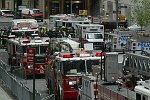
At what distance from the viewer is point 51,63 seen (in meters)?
23.9

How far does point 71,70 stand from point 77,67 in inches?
10.4

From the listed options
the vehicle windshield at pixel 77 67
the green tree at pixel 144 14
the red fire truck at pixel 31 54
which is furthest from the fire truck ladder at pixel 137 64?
the green tree at pixel 144 14

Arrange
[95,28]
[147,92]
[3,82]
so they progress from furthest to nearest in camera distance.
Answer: [95,28] → [3,82] → [147,92]

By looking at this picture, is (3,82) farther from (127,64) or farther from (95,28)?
(95,28)

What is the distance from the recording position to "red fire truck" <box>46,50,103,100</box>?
69.9ft

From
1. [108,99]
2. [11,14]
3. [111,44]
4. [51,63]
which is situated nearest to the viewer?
[108,99]

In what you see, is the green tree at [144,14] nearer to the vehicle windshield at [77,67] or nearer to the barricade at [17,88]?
the barricade at [17,88]

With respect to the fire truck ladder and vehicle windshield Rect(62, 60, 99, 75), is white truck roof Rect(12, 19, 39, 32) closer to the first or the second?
vehicle windshield Rect(62, 60, 99, 75)

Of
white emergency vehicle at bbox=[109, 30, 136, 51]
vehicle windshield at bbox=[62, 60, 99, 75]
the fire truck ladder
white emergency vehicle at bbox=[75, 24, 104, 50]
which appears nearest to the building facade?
white emergency vehicle at bbox=[75, 24, 104, 50]

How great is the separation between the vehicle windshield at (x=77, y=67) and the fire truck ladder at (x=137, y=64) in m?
4.17

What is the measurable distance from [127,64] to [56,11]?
66.8 meters

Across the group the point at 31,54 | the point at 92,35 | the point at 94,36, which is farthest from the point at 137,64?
the point at 92,35

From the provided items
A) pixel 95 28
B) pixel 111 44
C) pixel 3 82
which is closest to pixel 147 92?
pixel 3 82

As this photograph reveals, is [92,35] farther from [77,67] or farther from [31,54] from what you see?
[77,67]
